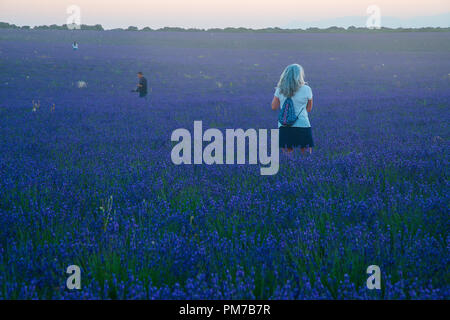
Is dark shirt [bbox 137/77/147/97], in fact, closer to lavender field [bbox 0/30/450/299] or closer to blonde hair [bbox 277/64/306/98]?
lavender field [bbox 0/30/450/299]

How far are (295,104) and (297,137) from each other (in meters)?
0.45

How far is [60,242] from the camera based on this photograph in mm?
2547

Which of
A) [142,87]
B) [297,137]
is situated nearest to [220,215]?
[297,137]

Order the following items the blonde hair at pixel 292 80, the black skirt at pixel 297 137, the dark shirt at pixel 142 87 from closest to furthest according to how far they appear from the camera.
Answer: the blonde hair at pixel 292 80 < the black skirt at pixel 297 137 < the dark shirt at pixel 142 87

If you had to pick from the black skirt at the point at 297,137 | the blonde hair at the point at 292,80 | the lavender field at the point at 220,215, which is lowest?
the lavender field at the point at 220,215

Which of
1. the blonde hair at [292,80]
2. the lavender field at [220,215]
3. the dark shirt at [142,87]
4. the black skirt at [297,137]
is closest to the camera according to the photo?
the lavender field at [220,215]

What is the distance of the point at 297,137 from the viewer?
547cm

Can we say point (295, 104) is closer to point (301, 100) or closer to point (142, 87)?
point (301, 100)

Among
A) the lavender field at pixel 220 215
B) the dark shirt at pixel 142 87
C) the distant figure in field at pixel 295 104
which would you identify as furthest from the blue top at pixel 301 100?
the dark shirt at pixel 142 87

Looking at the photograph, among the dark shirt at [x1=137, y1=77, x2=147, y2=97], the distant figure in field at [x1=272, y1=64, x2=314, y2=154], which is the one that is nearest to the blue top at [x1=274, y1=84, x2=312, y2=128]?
the distant figure in field at [x1=272, y1=64, x2=314, y2=154]

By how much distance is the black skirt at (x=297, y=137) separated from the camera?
5.45 m

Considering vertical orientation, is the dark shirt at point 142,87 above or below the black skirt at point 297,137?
above

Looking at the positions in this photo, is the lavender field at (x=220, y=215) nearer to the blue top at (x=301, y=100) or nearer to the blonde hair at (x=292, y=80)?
the blue top at (x=301, y=100)
